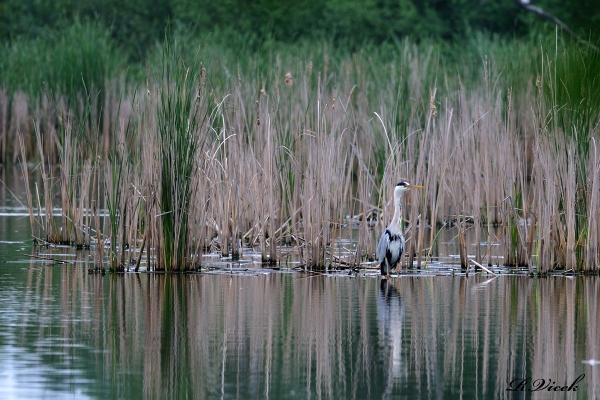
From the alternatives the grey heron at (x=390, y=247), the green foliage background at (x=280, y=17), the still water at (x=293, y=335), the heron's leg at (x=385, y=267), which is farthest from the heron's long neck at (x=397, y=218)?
the green foliage background at (x=280, y=17)

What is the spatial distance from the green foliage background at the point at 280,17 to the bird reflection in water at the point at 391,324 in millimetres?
23102

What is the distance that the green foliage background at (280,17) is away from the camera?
32.8 m

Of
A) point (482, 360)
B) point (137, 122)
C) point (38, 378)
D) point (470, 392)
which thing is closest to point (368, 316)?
point (482, 360)

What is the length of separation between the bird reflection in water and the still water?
12 mm

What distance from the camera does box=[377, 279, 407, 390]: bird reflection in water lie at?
21.7 ft

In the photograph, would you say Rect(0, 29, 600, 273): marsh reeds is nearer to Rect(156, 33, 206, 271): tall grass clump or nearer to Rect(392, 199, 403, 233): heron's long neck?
Rect(156, 33, 206, 271): tall grass clump

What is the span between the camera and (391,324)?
7.82 m

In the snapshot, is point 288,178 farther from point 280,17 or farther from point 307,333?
point 280,17

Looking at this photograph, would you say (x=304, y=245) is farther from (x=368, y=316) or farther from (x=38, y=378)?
(x=38, y=378)

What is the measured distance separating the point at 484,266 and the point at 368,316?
9.70 ft

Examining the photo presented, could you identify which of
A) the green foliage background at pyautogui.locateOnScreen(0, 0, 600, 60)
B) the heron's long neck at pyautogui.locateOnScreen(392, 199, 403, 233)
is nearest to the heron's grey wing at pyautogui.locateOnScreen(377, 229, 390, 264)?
the heron's long neck at pyautogui.locateOnScreen(392, 199, 403, 233)

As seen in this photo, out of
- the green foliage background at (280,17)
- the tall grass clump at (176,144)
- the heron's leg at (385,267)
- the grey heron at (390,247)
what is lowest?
the heron's leg at (385,267)

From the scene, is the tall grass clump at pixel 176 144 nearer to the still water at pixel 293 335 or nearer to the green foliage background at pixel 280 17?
the still water at pixel 293 335

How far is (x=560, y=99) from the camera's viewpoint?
414 inches
